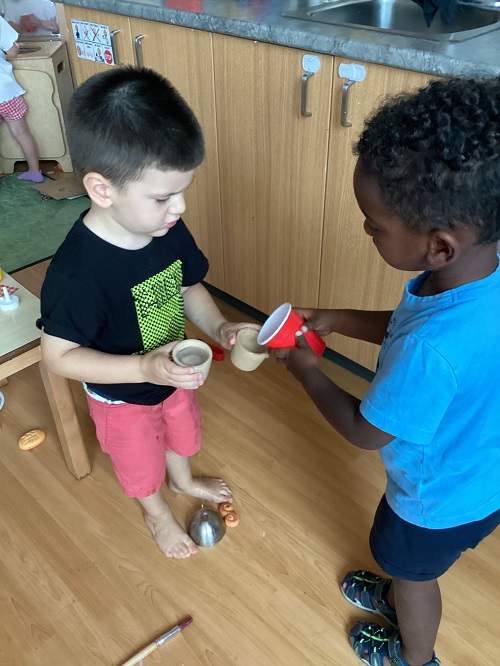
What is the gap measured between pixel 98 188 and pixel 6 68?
2606 millimetres

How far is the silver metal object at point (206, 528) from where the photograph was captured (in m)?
1.36

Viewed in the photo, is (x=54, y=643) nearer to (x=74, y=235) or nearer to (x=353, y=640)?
(x=353, y=640)

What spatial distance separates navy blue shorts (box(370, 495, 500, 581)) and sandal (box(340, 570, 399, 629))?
0.96ft

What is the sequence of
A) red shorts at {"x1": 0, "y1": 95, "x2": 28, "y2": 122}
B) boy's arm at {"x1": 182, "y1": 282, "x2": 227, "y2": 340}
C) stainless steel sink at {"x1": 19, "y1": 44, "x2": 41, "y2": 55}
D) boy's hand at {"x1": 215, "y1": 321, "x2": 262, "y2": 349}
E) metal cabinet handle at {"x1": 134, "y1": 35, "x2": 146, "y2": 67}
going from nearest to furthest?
1. boy's hand at {"x1": 215, "y1": 321, "x2": 262, "y2": 349}
2. boy's arm at {"x1": 182, "y1": 282, "x2": 227, "y2": 340}
3. metal cabinet handle at {"x1": 134, "y1": 35, "x2": 146, "y2": 67}
4. red shorts at {"x1": 0, "y1": 95, "x2": 28, "y2": 122}
5. stainless steel sink at {"x1": 19, "y1": 44, "x2": 41, "y2": 55}

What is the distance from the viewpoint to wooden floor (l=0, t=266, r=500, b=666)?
Result: 3.87 ft

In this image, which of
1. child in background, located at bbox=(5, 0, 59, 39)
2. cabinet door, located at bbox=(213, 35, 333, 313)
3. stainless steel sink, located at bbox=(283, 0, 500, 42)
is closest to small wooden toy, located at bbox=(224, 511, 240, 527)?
cabinet door, located at bbox=(213, 35, 333, 313)

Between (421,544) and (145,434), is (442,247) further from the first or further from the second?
(145,434)

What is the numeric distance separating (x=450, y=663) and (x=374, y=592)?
0.19 m

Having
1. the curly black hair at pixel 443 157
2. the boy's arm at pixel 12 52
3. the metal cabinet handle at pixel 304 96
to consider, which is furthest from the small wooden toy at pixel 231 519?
the boy's arm at pixel 12 52

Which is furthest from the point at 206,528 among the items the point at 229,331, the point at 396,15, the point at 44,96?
the point at 44,96

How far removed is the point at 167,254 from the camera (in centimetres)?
112

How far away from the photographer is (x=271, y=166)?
1661 millimetres

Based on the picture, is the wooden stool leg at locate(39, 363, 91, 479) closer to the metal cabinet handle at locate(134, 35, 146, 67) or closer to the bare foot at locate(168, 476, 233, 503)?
the bare foot at locate(168, 476, 233, 503)

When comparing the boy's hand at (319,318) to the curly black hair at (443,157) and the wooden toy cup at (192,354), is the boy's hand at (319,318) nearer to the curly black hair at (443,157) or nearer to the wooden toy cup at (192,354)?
the wooden toy cup at (192,354)
